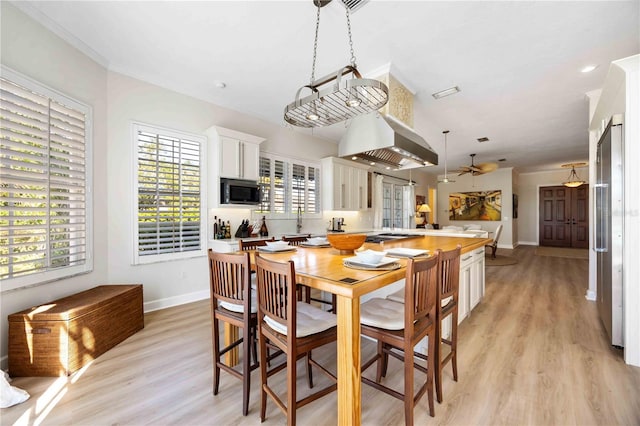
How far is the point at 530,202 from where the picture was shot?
387 inches

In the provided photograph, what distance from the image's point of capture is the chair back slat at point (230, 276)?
59.9 inches

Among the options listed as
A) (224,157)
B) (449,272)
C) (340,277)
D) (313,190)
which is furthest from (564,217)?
(340,277)

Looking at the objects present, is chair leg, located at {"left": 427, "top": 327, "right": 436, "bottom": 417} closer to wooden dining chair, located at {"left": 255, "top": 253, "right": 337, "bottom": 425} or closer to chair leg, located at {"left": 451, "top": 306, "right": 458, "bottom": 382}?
chair leg, located at {"left": 451, "top": 306, "right": 458, "bottom": 382}

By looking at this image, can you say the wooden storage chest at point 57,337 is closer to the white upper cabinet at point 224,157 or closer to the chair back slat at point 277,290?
the chair back slat at point 277,290

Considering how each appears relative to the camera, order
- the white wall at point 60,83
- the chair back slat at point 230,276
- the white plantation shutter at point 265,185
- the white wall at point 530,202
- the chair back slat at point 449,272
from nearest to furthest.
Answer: the chair back slat at point 230,276 < the chair back slat at point 449,272 < the white wall at point 60,83 < the white plantation shutter at point 265,185 < the white wall at point 530,202

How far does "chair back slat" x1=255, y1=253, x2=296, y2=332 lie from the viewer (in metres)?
1.26

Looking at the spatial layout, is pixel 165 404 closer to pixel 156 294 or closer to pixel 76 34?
pixel 156 294

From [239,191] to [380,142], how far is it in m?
2.19

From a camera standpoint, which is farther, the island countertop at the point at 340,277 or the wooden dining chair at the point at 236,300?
the wooden dining chair at the point at 236,300

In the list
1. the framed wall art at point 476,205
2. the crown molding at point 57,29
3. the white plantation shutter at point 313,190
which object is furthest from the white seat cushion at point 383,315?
the framed wall art at point 476,205

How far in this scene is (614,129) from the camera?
217 centimetres

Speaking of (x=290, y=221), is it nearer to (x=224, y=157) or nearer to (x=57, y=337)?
(x=224, y=157)

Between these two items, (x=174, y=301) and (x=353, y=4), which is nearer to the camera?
(x=353, y=4)

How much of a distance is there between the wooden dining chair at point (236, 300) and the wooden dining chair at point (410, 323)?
688 millimetres
